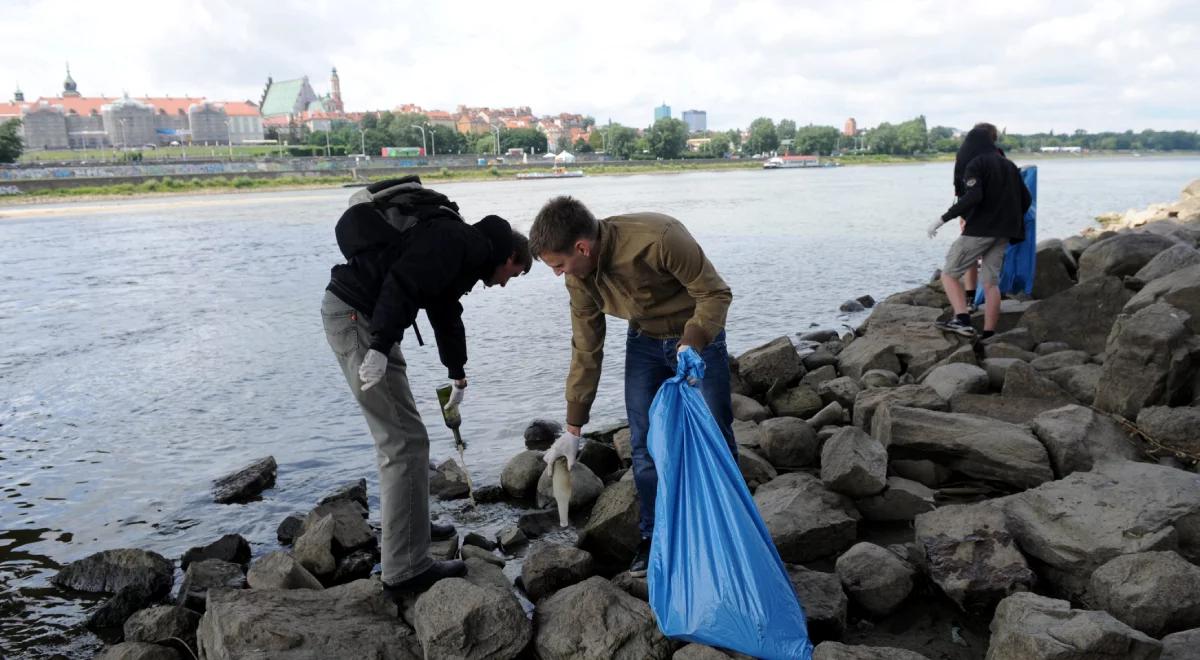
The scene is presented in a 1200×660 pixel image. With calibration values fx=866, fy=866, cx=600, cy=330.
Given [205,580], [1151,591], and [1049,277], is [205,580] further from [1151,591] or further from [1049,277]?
[1049,277]

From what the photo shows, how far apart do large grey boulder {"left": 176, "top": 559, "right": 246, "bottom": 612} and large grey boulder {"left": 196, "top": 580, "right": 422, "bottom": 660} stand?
61 cm

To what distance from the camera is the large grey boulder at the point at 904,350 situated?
7.64 m

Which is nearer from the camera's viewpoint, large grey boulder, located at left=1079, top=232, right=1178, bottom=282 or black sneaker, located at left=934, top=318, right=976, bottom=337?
black sneaker, located at left=934, top=318, right=976, bottom=337

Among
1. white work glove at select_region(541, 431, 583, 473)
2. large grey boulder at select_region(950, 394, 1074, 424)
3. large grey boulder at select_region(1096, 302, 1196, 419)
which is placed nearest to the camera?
white work glove at select_region(541, 431, 583, 473)

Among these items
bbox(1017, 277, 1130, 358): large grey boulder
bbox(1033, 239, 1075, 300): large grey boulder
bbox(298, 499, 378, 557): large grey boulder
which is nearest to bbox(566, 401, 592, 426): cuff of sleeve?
bbox(298, 499, 378, 557): large grey boulder

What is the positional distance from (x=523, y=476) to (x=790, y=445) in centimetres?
179

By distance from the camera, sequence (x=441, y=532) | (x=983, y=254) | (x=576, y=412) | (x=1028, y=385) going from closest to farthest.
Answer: (x=576, y=412)
(x=441, y=532)
(x=1028, y=385)
(x=983, y=254)

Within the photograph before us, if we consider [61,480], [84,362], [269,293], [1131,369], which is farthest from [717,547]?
[269,293]

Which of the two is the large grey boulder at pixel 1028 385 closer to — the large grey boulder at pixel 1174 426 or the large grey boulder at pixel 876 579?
the large grey boulder at pixel 1174 426

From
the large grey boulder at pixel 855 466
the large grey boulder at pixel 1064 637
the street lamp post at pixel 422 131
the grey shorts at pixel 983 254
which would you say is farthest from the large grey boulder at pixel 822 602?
the street lamp post at pixel 422 131

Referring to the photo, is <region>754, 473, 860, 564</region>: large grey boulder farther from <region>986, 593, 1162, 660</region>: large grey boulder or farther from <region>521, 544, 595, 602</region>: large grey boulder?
<region>986, 593, 1162, 660</region>: large grey boulder

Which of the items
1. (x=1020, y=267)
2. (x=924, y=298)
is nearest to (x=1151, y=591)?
(x=1020, y=267)

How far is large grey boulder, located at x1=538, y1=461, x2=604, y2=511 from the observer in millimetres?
5473

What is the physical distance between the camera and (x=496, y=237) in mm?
3832
